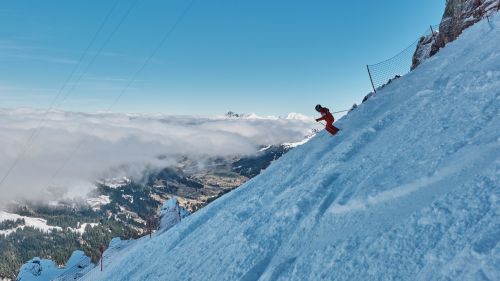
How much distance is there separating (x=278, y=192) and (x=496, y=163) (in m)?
8.74

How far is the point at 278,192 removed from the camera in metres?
17.0

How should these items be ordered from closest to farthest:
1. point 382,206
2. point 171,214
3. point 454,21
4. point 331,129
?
1. point 382,206
2. point 331,129
3. point 454,21
4. point 171,214

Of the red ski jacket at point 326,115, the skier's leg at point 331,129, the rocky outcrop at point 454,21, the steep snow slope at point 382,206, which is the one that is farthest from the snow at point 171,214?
the skier's leg at point 331,129

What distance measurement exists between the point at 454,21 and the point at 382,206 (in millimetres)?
33185

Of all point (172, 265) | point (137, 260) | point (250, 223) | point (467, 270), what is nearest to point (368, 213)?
point (467, 270)

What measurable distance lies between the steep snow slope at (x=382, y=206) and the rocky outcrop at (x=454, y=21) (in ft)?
43.8

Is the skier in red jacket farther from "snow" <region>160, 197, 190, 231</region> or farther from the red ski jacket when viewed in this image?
"snow" <region>160, 197, 190, 231</region>

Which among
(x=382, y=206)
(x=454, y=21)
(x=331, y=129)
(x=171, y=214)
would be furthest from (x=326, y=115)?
(x=171, y=214)

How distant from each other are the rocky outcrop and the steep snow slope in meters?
13.3

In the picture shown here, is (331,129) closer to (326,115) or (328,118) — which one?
(328,118)

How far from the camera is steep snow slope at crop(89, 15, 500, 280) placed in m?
8.40

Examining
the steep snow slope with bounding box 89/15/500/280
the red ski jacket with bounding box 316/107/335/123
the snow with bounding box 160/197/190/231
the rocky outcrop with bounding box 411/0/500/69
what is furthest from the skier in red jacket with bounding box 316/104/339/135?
the snow with bounding box 160/197/190/231

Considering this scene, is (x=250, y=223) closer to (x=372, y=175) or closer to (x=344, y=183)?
(x=344, y=183)

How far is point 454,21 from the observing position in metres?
37.6
